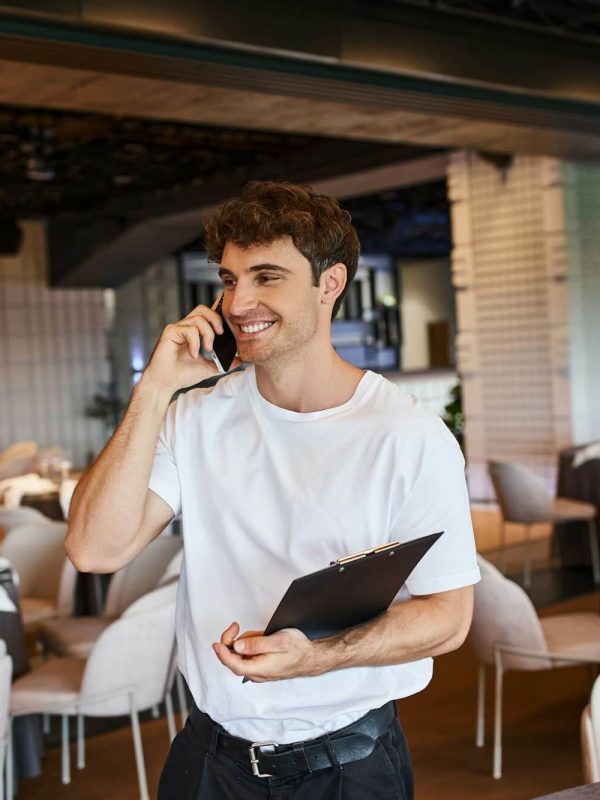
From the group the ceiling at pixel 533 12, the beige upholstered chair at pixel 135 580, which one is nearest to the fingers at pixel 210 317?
the beige upholstered chair at pixel 135 580

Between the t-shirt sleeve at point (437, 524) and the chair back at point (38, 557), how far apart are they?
3.91 meters

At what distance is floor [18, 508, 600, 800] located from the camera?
4082 millimetres

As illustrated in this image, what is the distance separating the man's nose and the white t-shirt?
19 centimetres

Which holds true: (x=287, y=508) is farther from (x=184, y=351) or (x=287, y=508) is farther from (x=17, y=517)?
(x=17, y=517)

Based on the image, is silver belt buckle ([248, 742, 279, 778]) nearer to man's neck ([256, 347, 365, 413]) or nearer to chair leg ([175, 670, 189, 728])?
man's neck ([256, 347, 365, 413])

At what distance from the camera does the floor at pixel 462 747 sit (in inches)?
161

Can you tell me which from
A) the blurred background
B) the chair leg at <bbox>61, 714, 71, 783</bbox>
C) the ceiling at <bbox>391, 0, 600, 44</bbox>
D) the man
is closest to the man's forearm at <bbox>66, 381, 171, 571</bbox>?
the man

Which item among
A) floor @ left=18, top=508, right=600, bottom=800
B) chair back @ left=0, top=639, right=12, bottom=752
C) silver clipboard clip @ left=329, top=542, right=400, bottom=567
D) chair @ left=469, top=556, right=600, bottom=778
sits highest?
silver clipboard clip @ left=329, top=542, right=400, bottom=567

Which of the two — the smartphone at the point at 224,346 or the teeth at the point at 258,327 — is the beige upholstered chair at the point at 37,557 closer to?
the smartphone at the point at 224,346

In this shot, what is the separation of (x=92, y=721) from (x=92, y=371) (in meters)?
11.7

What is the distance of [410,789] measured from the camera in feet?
6.35

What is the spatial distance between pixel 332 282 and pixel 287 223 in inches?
5.8

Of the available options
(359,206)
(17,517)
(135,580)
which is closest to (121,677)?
(135,580)

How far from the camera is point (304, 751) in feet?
5.76
